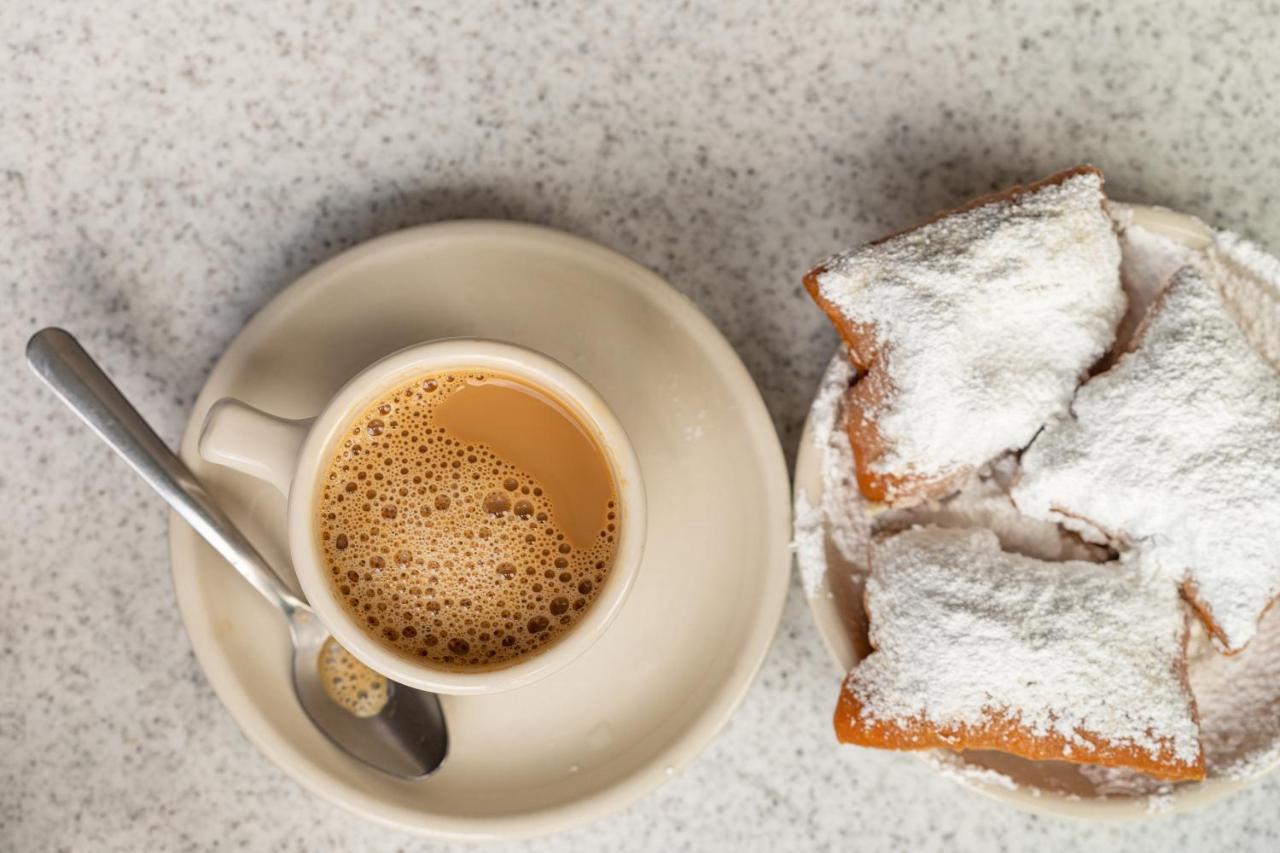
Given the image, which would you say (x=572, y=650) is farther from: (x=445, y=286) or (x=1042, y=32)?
(x=1042, y=32)

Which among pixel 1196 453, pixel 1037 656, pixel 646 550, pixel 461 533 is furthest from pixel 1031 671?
pixel 461 533

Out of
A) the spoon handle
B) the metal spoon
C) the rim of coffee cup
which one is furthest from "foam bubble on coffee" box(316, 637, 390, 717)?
the rim of coffee cup

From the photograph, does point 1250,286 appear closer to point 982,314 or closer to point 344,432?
point 982,314

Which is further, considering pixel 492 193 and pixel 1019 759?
pixel 492 193

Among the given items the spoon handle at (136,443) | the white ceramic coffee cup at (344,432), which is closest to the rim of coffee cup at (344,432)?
the white ceramic coffee cup at (344,432)

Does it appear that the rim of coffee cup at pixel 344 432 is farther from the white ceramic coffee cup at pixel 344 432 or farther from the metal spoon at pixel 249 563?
the metal spoon at pixel 249 563

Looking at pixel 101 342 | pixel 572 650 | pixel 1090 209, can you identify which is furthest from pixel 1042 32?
pixel 101 342
